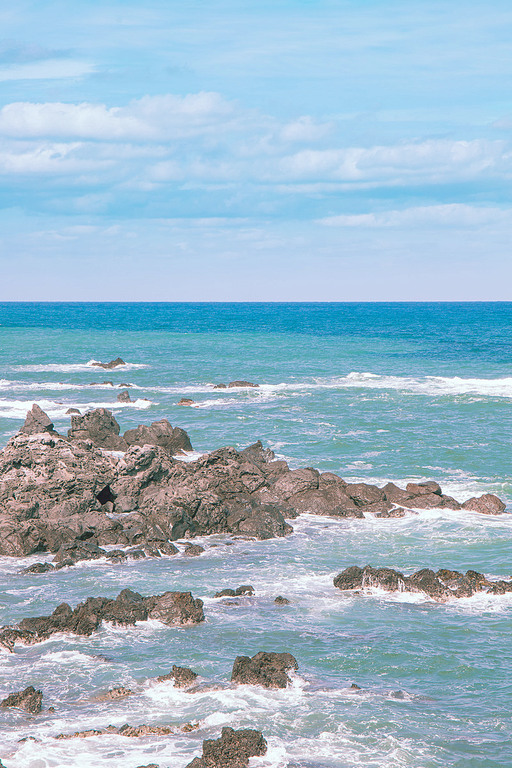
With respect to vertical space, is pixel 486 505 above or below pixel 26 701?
above

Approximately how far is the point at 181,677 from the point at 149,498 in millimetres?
12408

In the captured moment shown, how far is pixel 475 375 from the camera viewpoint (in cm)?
7844

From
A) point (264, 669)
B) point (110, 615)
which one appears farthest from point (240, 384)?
point (264, 669)

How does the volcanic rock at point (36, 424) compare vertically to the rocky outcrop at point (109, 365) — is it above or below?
below

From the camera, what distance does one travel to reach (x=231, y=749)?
14.5m

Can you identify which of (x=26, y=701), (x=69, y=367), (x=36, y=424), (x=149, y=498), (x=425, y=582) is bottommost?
(x=26, y=701)

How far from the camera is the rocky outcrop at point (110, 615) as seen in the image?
20.2 m

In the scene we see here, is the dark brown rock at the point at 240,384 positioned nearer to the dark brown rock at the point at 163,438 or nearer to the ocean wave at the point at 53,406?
the ocean wave at the point at 53,406

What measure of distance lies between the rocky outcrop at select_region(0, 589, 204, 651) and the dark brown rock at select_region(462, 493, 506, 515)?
1498 centimetres

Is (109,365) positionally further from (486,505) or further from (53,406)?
(486,505)

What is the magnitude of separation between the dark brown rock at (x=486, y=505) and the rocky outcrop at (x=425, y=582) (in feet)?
26.6

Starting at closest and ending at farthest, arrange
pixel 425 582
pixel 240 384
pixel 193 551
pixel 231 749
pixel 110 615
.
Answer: pixel 231 749, pixel 110 615, pixel 425 582, pixel 193 551, pixel 240 384

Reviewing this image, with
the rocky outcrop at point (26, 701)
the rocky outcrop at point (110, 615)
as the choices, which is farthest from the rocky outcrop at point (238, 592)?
the rocky outcrop at point (26, 701)

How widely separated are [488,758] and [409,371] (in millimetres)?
69603
